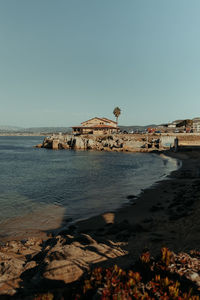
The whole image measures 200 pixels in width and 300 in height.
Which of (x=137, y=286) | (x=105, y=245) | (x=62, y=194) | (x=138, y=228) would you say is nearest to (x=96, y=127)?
(x=62, y=194)

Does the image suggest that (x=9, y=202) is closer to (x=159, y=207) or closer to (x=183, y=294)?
(x=159, y=207)

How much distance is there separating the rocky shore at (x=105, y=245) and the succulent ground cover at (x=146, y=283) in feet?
0.34

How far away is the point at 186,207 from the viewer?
1780 cm

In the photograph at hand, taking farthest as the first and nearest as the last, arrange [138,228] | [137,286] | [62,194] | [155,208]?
[62,194], [155,208], [138,228], [137,286]

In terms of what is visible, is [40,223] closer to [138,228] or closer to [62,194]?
[138,228]

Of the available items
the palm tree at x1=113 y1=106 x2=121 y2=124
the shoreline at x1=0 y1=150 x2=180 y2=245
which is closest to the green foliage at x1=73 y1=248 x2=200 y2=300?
the shoreline at x1=0 y1=150 x2=180 y2=245

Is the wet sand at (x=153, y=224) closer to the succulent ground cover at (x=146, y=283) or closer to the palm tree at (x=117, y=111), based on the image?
the succulent ground cover at (x=146, y=283)

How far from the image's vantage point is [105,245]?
33.6 feet

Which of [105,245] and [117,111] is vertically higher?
[117,111]

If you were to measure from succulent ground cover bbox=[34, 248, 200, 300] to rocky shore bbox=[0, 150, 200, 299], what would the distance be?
103 millimetres

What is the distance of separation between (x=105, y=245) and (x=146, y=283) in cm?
424

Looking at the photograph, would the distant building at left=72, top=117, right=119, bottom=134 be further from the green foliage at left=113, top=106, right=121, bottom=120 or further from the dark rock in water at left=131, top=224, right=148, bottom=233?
the dark rock in water at left=131, top=224, right=148, bottom=233

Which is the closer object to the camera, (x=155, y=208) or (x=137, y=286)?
(x=137, y=286)

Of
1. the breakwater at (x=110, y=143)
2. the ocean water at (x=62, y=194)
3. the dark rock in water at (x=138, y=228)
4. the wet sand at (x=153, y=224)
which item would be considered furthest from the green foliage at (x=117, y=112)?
the dark rock in water at (x=138, y=228)
